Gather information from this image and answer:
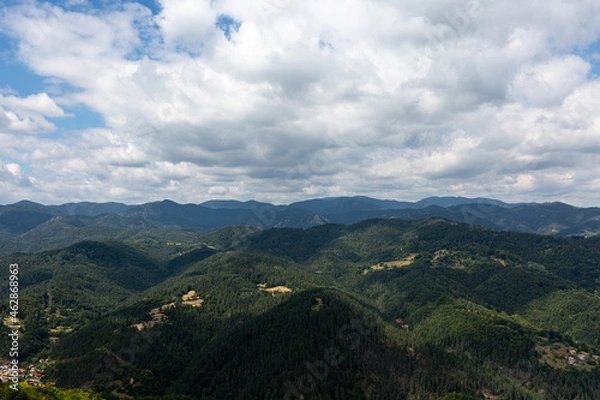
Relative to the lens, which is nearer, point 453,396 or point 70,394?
point 70,394

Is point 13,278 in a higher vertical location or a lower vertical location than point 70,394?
higher

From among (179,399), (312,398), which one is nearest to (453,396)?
(312,398)

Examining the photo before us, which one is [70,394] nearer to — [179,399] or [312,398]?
[179,399]

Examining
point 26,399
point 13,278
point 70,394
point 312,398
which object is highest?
point 13,278

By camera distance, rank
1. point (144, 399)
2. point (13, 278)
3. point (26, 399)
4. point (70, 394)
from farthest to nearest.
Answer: point (144, 399) < point (70, 394) < point (13, 278) < point (26, 399)

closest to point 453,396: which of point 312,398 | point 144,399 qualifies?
→ point 312,398

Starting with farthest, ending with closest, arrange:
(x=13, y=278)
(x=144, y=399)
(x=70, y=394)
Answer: (x=144, y=399)
(x=70, y=394)
(x=13, y=278)

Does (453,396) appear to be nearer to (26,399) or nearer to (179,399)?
(179,399)

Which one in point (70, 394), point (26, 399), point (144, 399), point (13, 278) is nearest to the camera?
point (26, 399)

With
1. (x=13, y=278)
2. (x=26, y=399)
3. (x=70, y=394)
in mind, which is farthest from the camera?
(x=70, y=394)
